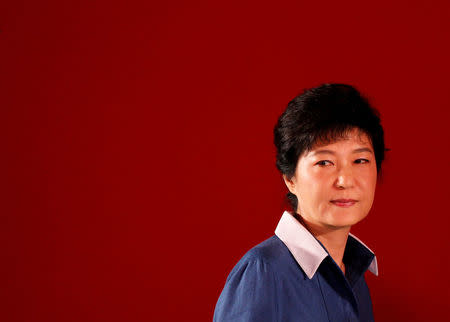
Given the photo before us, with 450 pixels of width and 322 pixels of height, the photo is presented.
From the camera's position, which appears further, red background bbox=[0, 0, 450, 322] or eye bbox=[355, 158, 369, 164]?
red background bbox=[0, 0, 450, 322]

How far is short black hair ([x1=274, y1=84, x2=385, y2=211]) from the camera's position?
0.90 metres

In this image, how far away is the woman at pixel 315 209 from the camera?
849 mm

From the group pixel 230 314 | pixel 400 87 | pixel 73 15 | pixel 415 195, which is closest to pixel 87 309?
pixel 230 314

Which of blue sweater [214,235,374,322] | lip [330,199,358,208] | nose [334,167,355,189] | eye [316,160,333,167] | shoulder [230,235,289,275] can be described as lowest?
blue sweater [214,235,374,322]

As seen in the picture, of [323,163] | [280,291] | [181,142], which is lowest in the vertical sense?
[280,291]

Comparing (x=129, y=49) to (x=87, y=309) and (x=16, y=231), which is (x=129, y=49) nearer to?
(x=16, y=231)

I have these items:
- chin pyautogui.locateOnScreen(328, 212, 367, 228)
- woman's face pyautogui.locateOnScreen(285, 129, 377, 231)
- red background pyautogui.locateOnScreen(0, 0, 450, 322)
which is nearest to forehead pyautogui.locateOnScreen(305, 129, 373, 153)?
woman's face pyautogui.locateOnScreen(285, 129, 377, 231)

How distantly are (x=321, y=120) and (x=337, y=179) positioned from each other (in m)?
0.11

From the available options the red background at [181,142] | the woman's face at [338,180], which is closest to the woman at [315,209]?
the woman's face at [338,180]

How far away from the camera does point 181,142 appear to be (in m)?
1.42

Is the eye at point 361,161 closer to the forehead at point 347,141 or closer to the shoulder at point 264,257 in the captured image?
the forehead at point 347,141

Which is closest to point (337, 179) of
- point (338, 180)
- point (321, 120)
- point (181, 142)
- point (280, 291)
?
point (338, 180)

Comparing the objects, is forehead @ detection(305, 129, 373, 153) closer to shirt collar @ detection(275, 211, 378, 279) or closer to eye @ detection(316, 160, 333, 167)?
eye @ detection(316, 160, 333, 167)

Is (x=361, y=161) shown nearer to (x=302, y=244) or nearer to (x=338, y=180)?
(x=338, y=180)
